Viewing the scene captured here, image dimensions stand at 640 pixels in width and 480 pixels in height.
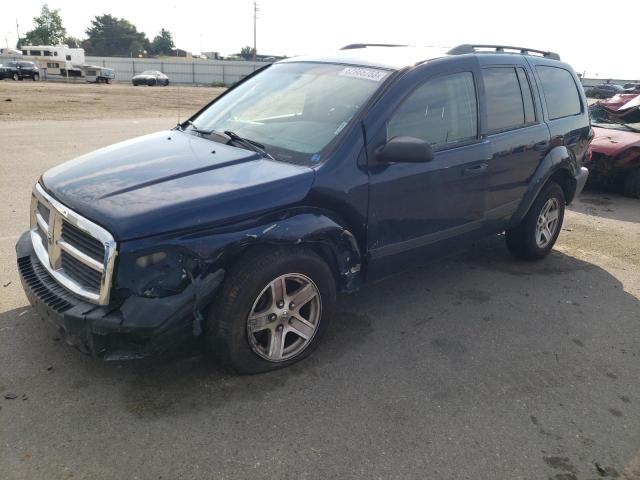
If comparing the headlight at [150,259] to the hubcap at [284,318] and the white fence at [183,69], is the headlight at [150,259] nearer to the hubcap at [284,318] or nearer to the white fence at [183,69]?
the hubcap at [284,318]

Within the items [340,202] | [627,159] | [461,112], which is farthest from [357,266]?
[627,159]

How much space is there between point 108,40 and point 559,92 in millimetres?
114545

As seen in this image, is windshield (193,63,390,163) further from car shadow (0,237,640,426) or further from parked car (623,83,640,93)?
parked car (623,83,640,93)

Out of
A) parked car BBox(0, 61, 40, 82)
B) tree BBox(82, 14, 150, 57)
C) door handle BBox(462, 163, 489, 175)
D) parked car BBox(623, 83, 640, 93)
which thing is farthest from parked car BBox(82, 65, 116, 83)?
tree BBox(82, 14, 150, 57)

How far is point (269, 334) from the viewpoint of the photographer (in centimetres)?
313

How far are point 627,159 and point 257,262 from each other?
7.75m

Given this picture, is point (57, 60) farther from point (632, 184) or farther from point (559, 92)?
point (559, 92)

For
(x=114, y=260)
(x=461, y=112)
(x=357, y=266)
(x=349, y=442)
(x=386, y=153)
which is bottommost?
(x=349, y=442)

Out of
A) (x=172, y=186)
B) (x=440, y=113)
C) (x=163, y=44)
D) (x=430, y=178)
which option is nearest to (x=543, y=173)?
(x=440, y=113)

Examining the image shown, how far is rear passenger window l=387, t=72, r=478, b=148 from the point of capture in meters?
3.61

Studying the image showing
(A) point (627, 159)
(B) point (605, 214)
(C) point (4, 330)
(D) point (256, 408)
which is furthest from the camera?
(A) point (627, 159)

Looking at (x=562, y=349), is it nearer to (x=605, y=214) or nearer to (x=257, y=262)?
(x=257, y=262)

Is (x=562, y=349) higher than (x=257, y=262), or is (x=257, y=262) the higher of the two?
(x=257, y=262)

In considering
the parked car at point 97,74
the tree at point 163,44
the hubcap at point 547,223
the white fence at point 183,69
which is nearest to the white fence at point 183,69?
the white fence at point 183,69
